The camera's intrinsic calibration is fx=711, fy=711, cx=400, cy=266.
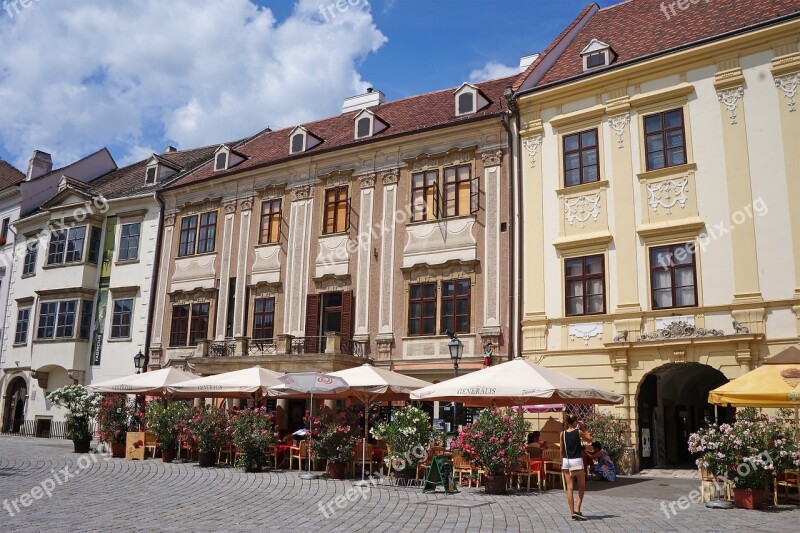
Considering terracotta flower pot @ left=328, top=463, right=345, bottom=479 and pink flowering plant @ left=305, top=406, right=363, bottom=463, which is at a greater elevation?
pink flowering plant @ left=305, top=406, right=363, bottom=463

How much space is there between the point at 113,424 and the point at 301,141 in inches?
509

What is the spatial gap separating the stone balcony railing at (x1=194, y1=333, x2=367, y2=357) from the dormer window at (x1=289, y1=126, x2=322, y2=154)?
7869 mm

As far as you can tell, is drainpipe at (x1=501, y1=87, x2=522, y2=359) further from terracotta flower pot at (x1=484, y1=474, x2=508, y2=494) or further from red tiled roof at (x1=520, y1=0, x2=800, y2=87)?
terracotta flower pot at (x1=484, y1=474, x2=508, y2=494)

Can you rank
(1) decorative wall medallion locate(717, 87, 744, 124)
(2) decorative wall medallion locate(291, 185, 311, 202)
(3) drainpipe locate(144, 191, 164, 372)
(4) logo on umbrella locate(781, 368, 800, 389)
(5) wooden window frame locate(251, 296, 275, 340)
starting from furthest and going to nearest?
1. (3) drainpipe locate(144, 191, 164, 372)
2. (2) decorative wall medallion locate(291, 185, 311, 202)
3. (5) wooden window frame locate(251, 296, 275, 340)
4. (1) decorative wall medallion locate(717, 87, 744, 124)
5. (4) logo on umbrella locate(781, 368, 800, 389)

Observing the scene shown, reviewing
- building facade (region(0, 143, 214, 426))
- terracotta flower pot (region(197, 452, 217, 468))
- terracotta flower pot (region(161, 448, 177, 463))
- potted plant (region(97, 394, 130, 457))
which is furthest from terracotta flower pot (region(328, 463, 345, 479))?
building facade (region(0, 143, 214, 426))

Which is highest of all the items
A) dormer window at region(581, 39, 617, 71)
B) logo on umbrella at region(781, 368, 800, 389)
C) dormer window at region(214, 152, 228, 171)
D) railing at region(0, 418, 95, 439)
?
dormer window at region(581, 39, 617, 71)

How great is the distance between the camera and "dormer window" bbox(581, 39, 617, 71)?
21.9m

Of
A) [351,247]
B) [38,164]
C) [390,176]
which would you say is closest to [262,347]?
[351,247]

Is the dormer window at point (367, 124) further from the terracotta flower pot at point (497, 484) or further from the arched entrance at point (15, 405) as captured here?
the arched entrance at point (15, 405)

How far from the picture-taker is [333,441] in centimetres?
1717

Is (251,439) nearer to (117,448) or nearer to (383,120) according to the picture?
Answer: (117,448)

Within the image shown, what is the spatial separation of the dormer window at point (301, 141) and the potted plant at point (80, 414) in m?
12.0

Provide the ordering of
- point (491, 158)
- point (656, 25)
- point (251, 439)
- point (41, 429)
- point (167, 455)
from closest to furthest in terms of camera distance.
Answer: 1. point (251, 439)
2. point (167, 455)
3. point (656, 25)
4. point (491, 158)
5. point (41, 429)

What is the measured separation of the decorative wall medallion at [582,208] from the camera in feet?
69.3
